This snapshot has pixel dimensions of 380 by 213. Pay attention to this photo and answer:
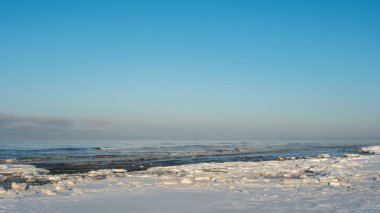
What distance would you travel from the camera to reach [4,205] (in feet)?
27.4

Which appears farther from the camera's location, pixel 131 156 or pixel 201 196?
pixel 131 156

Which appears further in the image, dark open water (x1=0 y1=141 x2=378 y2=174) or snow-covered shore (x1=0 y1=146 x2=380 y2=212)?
dark open water (x1=0 y1=141 x2=378 y2=174)

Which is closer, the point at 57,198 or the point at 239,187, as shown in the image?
the point at 57,198

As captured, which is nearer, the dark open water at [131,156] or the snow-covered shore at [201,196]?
the snow-covered shore at [201,196]

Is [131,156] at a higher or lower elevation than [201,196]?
lower

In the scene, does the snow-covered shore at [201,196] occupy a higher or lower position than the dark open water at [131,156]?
higher

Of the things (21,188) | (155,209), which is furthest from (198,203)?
(21,188)

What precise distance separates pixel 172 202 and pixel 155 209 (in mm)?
907

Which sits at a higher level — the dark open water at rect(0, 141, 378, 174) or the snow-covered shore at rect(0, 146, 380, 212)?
the snow-covered shore at rect(0, 146, 380, 212)

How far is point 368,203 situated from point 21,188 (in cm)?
980

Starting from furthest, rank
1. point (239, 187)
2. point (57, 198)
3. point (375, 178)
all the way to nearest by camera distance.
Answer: point (375, 178), point (239, 187), point (57, 198)

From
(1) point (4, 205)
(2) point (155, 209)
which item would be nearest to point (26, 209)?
(1) point (4, 205)

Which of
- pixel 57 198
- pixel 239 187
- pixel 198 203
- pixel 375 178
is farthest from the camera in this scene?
pixel 375 178

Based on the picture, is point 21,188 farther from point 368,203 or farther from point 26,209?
point 368,203
